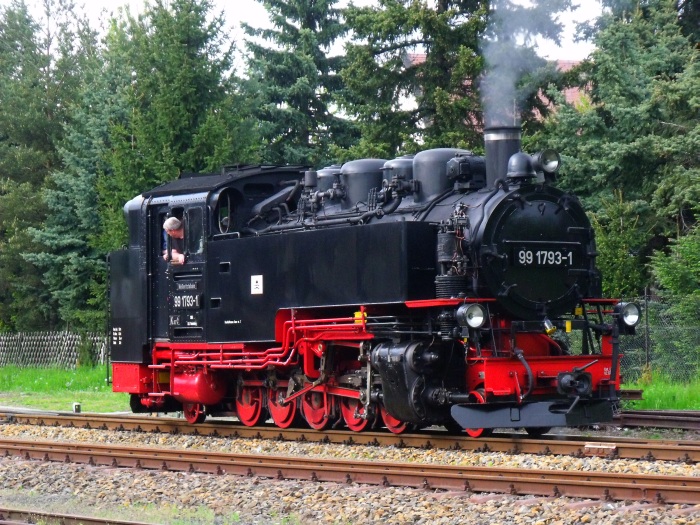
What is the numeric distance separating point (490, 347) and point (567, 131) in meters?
12.6

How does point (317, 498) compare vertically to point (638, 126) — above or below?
below

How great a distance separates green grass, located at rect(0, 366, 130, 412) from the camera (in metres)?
19.5

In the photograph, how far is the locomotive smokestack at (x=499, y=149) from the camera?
39.5ft

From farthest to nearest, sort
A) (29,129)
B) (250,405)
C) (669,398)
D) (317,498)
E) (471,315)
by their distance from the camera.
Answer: (29,129), (669,398), (250,405), (471,315), (317,498)

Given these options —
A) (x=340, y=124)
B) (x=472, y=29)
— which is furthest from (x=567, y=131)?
(x=340, y=124)

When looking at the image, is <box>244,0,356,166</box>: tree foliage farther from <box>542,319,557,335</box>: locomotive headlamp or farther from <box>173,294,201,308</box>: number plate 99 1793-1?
<box>542,319,557,335</box>: locomotive headlamp

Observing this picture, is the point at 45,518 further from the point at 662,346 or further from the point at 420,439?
the point at 662,346

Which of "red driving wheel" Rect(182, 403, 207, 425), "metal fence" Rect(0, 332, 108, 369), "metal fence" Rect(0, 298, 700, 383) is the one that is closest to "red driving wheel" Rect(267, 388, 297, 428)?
"red driving wheel" Rect(182, 403, 207, 425)

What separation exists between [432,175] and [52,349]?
58.8 feet

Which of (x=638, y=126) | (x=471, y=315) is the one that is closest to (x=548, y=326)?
→ (x=471, y=315)

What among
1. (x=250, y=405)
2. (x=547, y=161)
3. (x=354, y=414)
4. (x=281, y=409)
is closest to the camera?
(x=547, y=161)

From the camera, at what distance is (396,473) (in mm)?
9234

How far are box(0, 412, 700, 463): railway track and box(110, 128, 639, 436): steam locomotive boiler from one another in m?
0.26

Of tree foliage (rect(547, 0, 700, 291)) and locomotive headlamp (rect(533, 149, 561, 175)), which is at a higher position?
tree foliage (rect(547, 0, 700, 291))
